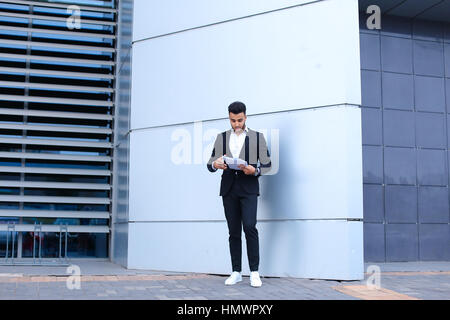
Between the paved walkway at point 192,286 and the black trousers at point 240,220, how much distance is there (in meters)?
0.29

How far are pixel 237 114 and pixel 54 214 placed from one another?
13.0 feet

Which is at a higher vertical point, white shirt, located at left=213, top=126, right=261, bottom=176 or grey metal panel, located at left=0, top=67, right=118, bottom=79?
grey metal panel, located at left=0, top=67, right=118, bottom=79

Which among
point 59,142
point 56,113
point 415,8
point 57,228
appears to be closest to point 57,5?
point 56,113

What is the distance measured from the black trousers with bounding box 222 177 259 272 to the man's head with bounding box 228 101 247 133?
55 centimetres

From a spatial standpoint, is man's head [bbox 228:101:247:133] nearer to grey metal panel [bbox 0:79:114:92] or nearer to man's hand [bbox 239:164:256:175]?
man's hand [bbox 239:164:256:175]

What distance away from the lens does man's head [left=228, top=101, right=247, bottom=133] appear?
586 centimetres

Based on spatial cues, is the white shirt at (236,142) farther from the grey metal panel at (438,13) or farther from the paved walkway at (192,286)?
the grey metal panel at (438,13)

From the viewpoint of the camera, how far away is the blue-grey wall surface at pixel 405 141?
8.86 meters

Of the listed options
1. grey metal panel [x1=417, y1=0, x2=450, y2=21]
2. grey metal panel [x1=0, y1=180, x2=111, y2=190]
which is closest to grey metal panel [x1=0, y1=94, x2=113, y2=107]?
grey metal panel [x1=0, y1=180, x2=111, y2=190]

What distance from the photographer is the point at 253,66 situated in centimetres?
684

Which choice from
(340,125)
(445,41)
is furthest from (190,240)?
(445,41)

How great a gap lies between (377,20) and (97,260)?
5.76 meters

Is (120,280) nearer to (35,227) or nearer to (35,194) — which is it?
(35,227)
